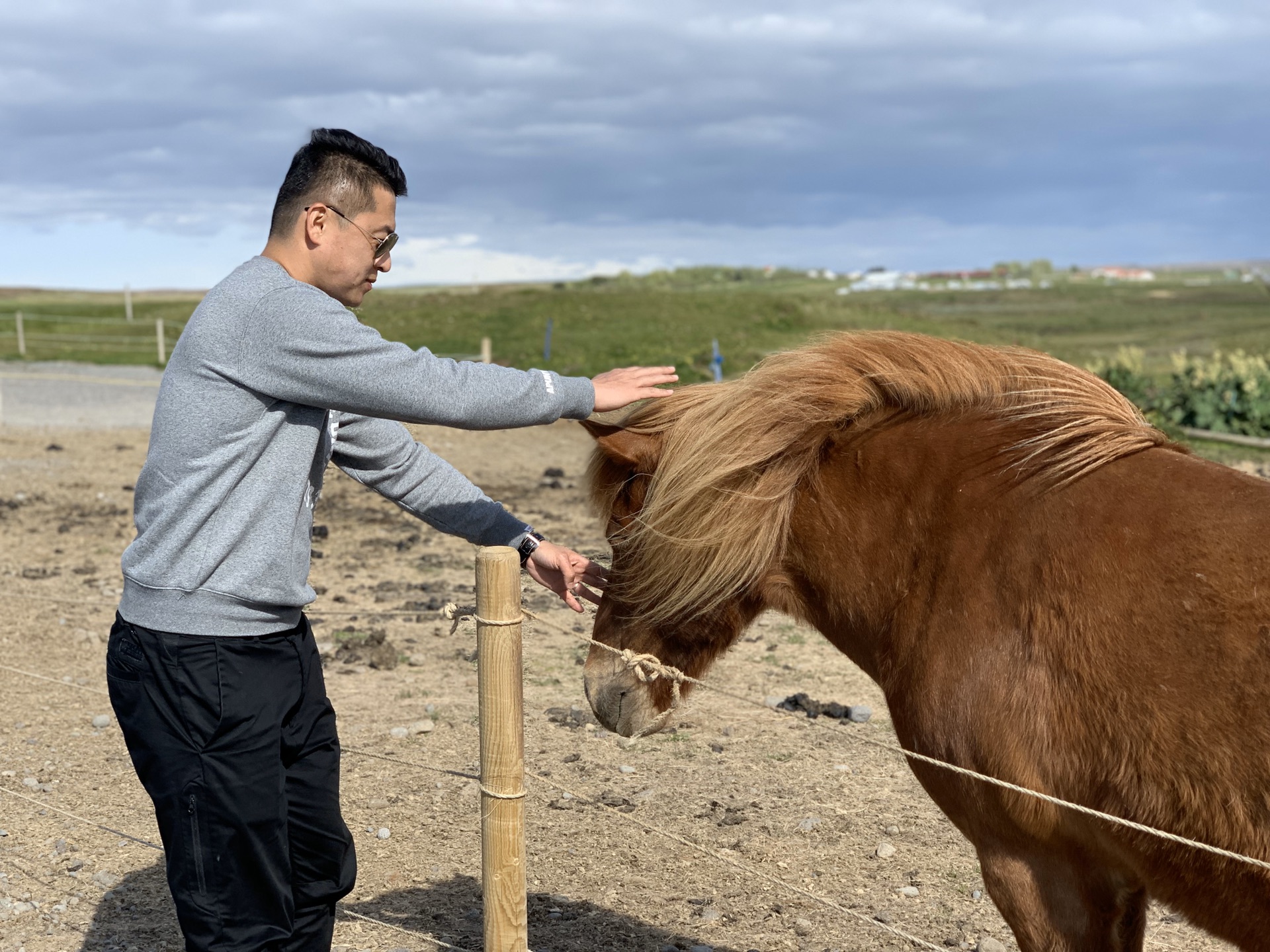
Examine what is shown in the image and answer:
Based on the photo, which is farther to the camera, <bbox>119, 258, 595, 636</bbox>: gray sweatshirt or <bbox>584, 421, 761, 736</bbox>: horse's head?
<bbox>584, 421, 761, 736</bbox>: horse's head

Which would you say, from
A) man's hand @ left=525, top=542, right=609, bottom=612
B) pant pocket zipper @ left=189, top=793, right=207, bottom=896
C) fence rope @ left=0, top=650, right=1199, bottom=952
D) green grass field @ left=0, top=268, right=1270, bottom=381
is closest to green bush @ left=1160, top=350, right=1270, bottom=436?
green grass field @ left=0, top=268, right=1270, bottom=381

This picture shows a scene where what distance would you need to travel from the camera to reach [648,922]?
374 centimetres

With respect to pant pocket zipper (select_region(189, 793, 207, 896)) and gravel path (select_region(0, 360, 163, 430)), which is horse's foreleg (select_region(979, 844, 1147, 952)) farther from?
gravel path (select_region(0, 360, 163, 430))

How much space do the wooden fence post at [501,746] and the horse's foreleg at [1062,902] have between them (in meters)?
1.12

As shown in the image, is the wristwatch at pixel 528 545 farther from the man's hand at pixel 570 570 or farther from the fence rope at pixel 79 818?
the fence rope at pixel 79 818

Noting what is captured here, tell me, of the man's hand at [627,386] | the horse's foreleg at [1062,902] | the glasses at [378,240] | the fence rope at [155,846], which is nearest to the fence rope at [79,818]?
the fence rope at [155,846]

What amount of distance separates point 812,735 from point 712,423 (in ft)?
10.7

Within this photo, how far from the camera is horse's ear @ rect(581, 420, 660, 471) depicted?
268 cm

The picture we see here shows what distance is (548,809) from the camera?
15.2ft

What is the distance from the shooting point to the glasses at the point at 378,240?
243cm

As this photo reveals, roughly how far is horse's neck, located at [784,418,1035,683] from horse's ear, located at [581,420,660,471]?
1.31ft

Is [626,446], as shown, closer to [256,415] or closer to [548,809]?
[256,415]

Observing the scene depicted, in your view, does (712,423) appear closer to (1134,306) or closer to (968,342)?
(968,342)

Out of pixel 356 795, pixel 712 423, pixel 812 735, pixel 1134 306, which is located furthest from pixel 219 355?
pixel 1134 306
